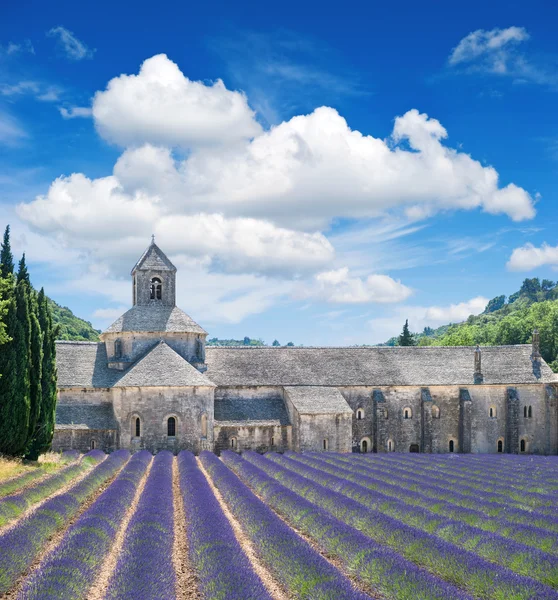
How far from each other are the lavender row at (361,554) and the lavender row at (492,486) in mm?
6828

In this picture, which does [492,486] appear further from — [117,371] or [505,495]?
[117,371]

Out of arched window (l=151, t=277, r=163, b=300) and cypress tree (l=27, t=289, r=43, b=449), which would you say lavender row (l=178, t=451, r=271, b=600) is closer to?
cypress tree (l=27, t=289, r=43, b=449)

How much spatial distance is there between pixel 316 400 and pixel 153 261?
14.9m

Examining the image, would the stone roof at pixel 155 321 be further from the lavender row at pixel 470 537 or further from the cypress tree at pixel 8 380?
the lavender row at pixel 470 537

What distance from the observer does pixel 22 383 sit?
101ft

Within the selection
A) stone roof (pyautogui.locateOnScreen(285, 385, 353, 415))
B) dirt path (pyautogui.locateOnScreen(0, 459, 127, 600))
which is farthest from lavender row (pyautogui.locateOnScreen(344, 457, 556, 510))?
stone roof (pyautogui.locateOnScreen(285, 385, 353, 415))

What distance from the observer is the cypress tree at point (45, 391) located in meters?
33.6

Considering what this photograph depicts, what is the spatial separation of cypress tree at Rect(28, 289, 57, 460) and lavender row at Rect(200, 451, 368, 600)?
52.6 feet

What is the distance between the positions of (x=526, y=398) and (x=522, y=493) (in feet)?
89.4

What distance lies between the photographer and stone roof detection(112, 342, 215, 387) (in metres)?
39.1

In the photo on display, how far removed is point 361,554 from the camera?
13867 mm

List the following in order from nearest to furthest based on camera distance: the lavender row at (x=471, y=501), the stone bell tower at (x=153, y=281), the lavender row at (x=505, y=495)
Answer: the lavender row at (x=471, y=501)
the lavender row at (x=505, y=495)
the stone bell tower at (x=153, y=281)

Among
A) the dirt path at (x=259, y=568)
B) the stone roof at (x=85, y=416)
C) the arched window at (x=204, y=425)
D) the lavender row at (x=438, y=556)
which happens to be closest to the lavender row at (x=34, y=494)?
the dirt path at (x=259, y=568)

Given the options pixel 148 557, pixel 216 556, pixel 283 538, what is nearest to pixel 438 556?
pixel 283 538
